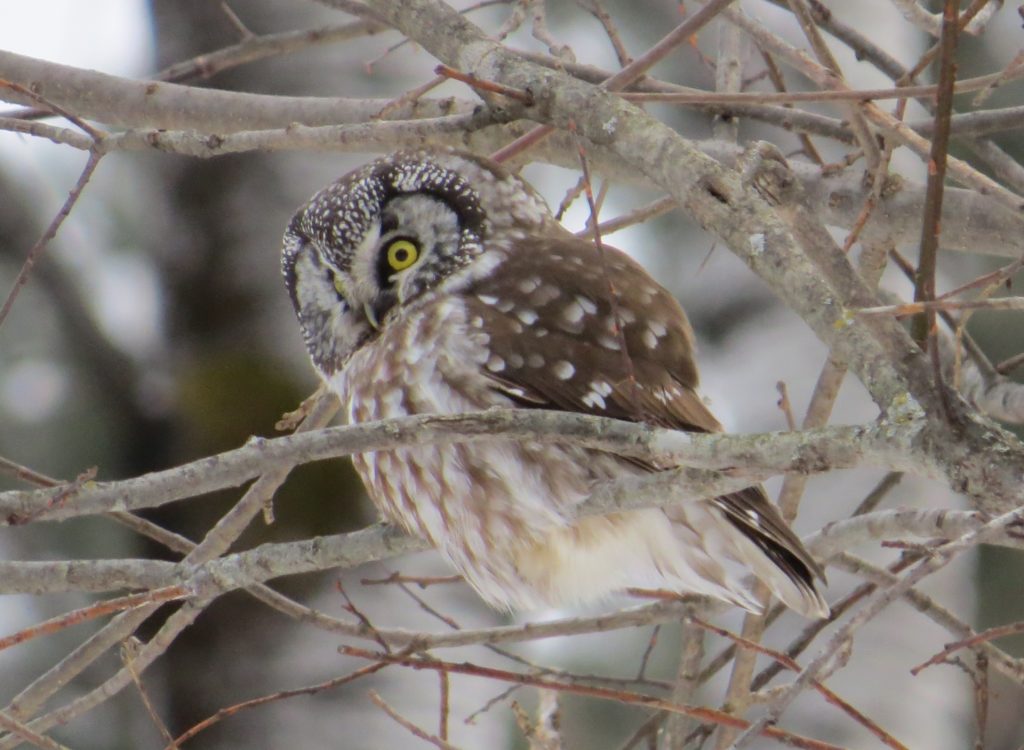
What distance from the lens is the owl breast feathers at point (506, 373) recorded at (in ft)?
10.5

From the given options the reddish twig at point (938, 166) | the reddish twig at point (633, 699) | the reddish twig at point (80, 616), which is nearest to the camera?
the reddish twig at point (938, 166)

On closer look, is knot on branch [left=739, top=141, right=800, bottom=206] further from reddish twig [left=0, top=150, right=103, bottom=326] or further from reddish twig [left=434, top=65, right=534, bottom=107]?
reddish twig [left=0, top=150, right=103, bottom=326]

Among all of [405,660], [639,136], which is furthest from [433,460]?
[639,136]

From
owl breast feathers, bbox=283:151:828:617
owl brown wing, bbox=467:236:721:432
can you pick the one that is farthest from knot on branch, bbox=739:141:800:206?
owl brown wing, bbox=467:236:721:432

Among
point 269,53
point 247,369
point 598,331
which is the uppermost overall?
point 247,369

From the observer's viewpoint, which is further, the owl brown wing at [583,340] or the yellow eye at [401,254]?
the yellow eye at [401,254]

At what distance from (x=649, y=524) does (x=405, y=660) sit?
34.9 inches

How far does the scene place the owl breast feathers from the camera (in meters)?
3.21

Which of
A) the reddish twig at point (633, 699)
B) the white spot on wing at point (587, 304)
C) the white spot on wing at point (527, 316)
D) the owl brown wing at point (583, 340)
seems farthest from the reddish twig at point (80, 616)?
the white spot on wing at point (587, 304)

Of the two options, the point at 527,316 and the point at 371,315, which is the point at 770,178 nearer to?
the point at 527,316

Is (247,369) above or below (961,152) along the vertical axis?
below

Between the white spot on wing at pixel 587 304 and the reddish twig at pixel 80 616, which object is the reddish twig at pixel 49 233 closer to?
the reddish twig at pixel 80 616

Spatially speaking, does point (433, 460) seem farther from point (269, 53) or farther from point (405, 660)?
point (269, 53)

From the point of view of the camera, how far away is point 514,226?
152 inches
